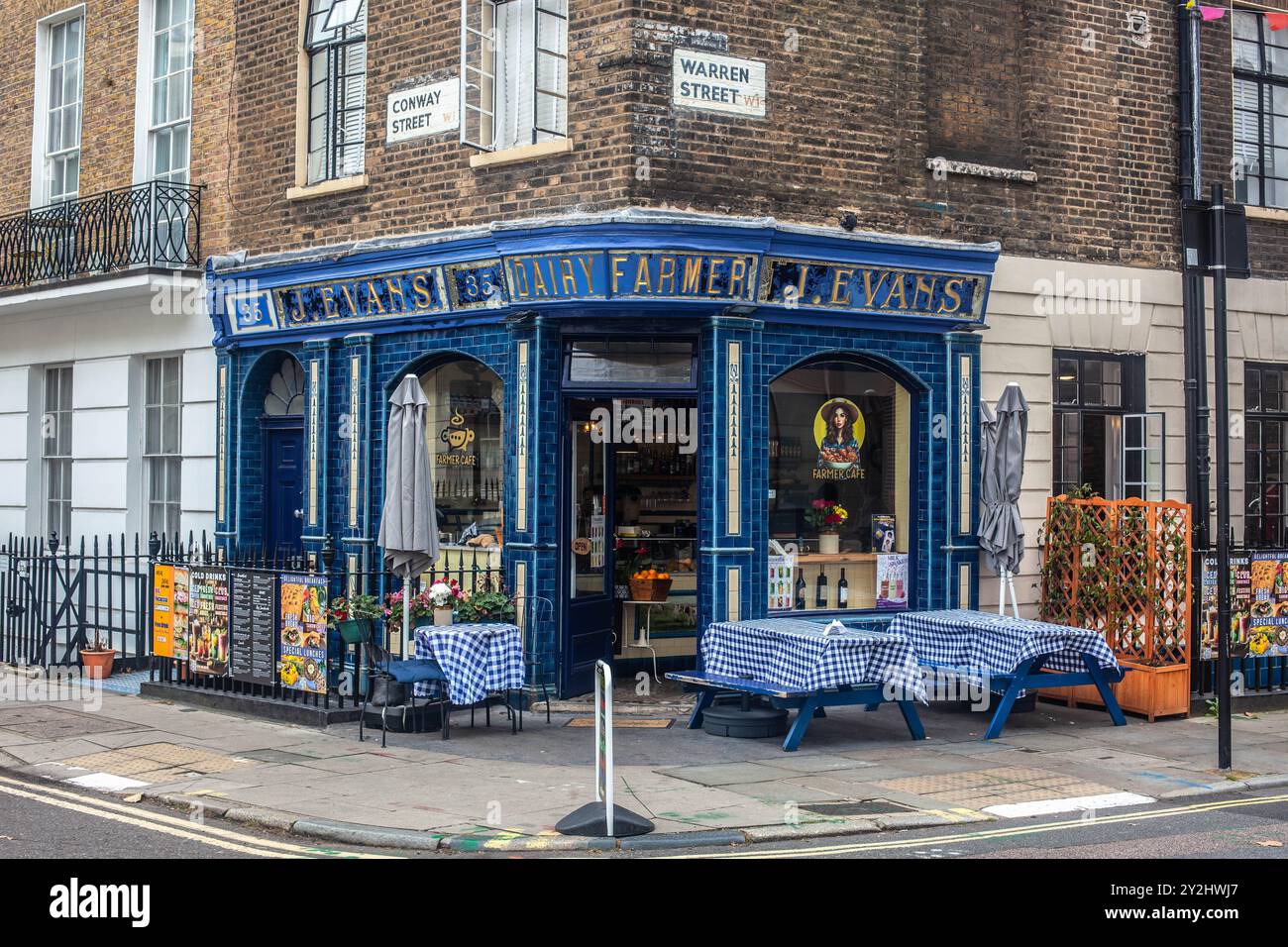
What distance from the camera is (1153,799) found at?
33.6 feet

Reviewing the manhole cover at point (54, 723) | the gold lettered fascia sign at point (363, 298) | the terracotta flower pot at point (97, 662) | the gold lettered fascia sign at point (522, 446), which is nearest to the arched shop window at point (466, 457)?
the gold lettered fascia sign at point (522, 446)

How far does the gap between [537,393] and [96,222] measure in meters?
7.62

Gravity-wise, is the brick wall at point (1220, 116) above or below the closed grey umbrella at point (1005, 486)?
above

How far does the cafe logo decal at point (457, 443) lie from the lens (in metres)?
15.2

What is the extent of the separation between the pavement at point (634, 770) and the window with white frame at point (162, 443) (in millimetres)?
4349

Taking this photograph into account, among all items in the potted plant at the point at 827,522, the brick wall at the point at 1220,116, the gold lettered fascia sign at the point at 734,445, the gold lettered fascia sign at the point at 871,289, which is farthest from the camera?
the brick wall at the point at 1220,116

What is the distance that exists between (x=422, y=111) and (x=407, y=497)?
4441 mm

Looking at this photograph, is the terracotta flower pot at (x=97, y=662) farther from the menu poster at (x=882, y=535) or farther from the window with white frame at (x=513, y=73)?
the menu poster at (x=882, y=535)

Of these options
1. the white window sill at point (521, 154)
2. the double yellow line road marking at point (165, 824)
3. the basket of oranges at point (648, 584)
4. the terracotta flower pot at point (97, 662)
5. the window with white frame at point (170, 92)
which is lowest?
the double yellow line road marking at point (165, 824)

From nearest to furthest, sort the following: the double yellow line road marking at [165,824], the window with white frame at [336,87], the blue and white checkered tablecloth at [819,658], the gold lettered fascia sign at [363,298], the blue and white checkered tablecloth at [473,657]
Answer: the double yellow line road marking at [165,824] → the blue and white checkered tablecloth at [819,658] → the blue and white checkered tablecloth at [473,657] → the gold lettered fascia sign at [363,298] → the window with white frame at [336,87]

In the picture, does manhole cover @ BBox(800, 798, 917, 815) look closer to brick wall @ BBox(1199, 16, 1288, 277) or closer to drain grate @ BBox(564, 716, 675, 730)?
drain grate @ BBox(564, 716, 675, 730)

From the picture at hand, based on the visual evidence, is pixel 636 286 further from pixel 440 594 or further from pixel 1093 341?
pixel 1093 341

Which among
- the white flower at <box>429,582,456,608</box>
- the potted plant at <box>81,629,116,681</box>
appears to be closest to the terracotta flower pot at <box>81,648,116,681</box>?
the potted plant at <box>81,629,116,681</box>

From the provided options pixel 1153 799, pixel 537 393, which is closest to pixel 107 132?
pixel 537 393
